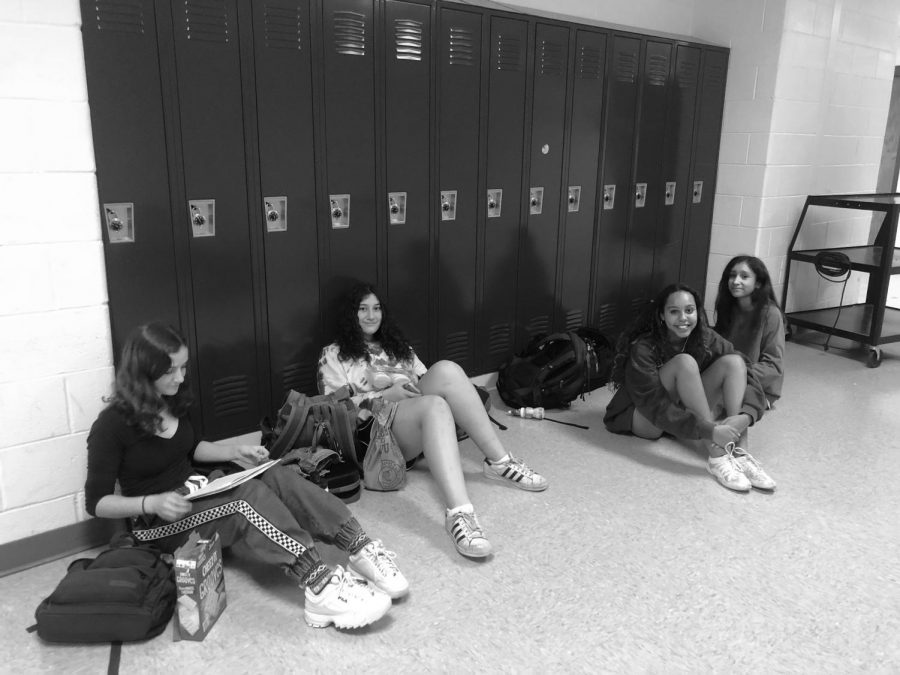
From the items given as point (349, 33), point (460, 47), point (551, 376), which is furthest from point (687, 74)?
point (349, 33)

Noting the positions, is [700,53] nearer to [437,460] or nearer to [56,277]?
[437,460]

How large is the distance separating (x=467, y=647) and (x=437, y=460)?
2.27 feet

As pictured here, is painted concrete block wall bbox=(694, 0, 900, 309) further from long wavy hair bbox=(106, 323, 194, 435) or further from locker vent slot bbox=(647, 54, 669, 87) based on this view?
long wavy hair bbox=(106, 323, 194, 435)

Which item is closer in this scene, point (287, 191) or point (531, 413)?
point (287, 191)

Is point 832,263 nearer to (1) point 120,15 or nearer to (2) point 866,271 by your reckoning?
(2) point 866,271

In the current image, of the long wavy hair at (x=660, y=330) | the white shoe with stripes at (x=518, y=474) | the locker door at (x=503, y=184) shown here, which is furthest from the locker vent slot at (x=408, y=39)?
the white shoe with stripes at (x=518, y=474)

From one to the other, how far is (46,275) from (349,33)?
1445mm

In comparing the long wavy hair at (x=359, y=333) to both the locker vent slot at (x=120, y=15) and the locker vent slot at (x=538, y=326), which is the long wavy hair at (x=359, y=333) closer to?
the locker vent slot at (x=538, y=326)

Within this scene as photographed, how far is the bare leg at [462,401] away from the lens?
2.71 meters

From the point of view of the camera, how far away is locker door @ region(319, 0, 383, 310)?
2.86 m

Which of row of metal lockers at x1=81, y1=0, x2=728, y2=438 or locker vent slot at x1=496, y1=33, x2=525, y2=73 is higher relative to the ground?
locker vent slot at x1=496, y1=33, x2=525, y2=73

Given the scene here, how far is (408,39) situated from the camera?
306 cm

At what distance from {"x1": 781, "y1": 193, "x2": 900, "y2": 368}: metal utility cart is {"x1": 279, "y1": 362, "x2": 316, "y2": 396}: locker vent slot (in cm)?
317

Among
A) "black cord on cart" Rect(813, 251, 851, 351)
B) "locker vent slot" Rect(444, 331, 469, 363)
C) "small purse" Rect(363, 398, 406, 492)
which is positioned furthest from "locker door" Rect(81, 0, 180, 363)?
"black cord on cart" Rect(813, 251, 851, 351)
